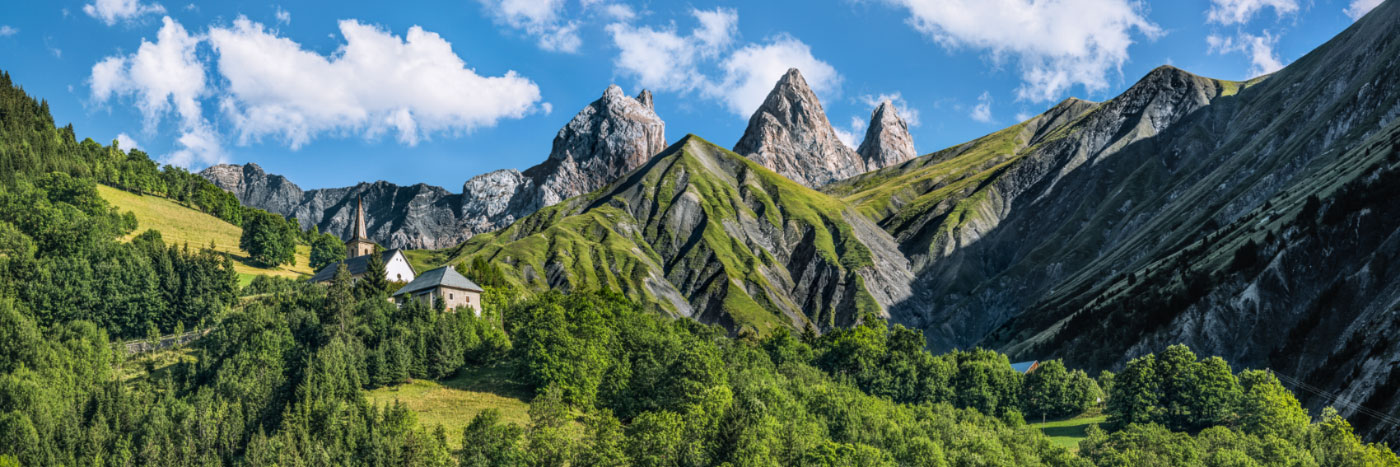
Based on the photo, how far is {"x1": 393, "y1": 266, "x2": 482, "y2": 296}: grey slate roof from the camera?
11275 cm

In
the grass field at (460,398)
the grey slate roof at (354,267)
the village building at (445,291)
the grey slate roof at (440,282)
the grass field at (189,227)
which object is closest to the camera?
the grass field at (460,398)

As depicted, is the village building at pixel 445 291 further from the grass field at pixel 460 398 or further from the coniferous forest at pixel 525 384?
the grass field at pixel 460 398

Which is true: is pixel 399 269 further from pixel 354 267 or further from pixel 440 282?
pixel 440 282

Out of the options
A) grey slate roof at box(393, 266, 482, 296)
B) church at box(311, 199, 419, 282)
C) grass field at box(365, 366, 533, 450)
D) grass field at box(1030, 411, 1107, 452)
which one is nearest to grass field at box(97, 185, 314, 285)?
church at box(311, 199, 419, 282)

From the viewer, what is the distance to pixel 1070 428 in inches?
3952

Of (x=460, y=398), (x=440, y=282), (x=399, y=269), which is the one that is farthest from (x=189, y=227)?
(x=460, y=398)

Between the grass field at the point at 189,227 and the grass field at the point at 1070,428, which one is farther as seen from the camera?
the grass field at the point at 189,227

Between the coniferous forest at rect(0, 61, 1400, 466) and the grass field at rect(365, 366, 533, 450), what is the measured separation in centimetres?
161

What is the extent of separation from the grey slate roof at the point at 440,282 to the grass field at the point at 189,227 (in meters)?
33.8

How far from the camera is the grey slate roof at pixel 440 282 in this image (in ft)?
370

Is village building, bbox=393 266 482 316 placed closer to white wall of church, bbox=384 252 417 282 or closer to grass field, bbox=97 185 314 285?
white wall of church, bbox=384 252 417 282

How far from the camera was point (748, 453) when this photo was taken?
65938 mm

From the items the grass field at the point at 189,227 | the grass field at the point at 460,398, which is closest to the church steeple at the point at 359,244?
the grass field at the point at 189,227

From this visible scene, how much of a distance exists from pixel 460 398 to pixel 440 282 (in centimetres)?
3169
